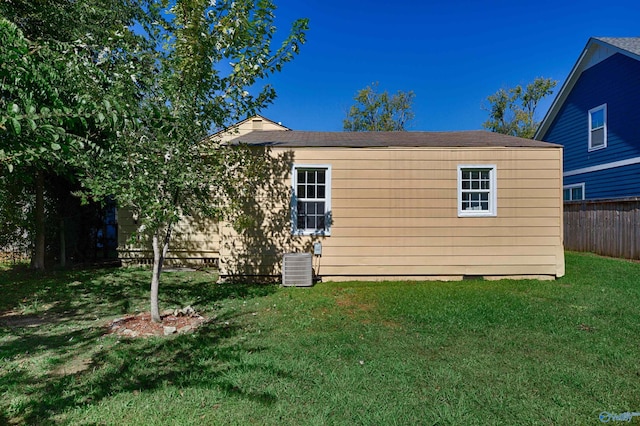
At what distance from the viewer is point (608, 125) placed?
1190cm

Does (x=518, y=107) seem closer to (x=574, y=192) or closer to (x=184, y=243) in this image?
(x=574, y=192)

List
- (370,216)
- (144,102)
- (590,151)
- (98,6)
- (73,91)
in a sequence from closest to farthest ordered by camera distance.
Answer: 1. (73,91)
2. (144,102)
3. (98,6)
4. (370,216)
5. (590,151)

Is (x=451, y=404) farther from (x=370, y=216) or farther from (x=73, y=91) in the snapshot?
(x=370, y=216)

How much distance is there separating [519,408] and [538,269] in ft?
18.9

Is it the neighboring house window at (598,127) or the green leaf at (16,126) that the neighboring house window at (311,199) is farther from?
the neighboring house window at (598,127)

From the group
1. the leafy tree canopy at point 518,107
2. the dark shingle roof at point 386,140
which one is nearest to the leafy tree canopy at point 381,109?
the leafy tree canopy at point 518,107

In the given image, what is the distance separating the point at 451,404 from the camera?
2.62 meters

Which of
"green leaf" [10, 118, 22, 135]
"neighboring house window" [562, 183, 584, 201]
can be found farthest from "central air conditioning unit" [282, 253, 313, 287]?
"neighboring house window" [562, 183, 584, 201]

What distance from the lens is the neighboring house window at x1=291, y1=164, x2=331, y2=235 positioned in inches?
284

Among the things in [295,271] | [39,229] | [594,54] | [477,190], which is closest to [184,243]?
[39,229]

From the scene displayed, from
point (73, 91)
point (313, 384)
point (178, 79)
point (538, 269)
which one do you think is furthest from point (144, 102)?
point (538, 269)

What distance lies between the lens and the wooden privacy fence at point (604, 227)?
898 centimetres

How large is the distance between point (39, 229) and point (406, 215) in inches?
344

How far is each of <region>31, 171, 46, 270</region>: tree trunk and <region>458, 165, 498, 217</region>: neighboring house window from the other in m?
9.89
